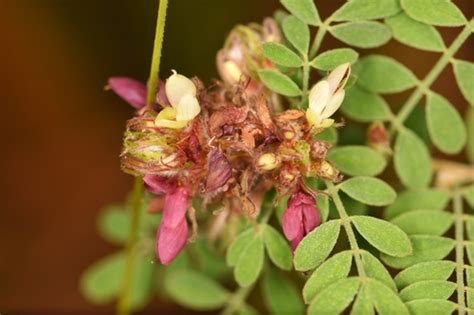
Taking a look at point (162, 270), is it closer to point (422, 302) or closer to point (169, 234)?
point (169, 234)

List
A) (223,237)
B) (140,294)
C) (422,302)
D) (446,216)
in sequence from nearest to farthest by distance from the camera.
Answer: (422,302)
(446,216)
(223,237)
(140,294)

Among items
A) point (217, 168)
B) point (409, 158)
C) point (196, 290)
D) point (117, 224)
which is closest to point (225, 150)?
point (217, 168)

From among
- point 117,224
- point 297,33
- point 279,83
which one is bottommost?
point 117,224

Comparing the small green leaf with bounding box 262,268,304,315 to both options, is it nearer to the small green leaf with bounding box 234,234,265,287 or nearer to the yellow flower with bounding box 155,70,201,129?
the small green leaf with bounding box 234,234,265,287

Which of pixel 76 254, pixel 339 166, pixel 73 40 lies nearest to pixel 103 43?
pixel 73 40

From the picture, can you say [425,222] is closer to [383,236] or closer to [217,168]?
[383,236]

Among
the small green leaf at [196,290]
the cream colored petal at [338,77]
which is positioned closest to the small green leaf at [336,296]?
the cream colored petal at [338,77]

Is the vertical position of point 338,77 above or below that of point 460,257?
above

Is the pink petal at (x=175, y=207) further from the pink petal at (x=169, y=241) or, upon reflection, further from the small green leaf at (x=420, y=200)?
the small green leaf at (x=420, y=200)
